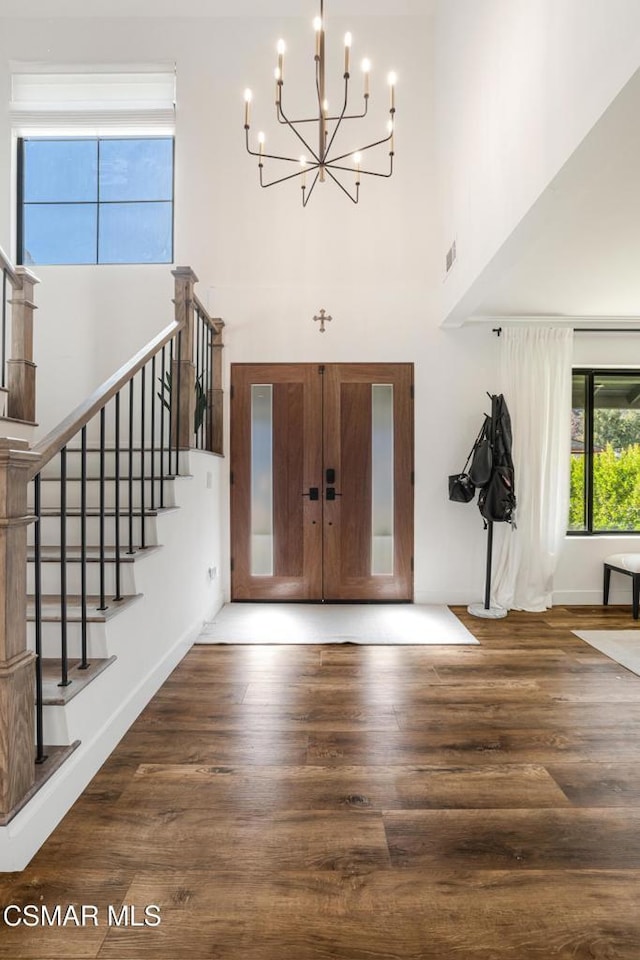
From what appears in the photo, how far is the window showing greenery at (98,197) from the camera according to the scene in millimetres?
4727

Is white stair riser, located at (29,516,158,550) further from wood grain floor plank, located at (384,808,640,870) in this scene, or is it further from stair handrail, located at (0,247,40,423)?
wood grain floor plank, located at (384,808,640,870)

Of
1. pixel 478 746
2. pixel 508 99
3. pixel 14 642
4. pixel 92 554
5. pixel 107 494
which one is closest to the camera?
pixel 14 642

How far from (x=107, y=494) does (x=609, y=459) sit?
4311 mm

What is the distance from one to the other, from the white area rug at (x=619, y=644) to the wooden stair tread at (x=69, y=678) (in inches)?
116

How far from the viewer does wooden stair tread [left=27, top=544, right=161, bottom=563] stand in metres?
2.46

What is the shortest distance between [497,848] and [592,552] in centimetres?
361

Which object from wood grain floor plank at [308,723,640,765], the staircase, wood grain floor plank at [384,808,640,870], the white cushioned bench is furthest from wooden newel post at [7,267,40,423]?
the white cushioned bench

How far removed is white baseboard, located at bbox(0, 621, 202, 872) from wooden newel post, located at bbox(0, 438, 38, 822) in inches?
2.7

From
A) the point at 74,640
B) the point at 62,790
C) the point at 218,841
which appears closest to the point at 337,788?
the point at 218,841

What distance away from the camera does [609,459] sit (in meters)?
4.75

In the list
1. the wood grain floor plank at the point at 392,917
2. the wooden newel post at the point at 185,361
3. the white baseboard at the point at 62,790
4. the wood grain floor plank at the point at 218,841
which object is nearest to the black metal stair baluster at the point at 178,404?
the wooden newel post at the point at 185,361

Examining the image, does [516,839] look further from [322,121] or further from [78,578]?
[322,121]

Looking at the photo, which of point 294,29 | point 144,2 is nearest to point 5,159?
point 144,2

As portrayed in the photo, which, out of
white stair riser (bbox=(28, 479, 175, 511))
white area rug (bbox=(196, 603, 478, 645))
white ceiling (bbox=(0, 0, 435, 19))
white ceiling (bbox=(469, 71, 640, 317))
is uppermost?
white ceiling (bbox=(0, 0, 435, 19))
